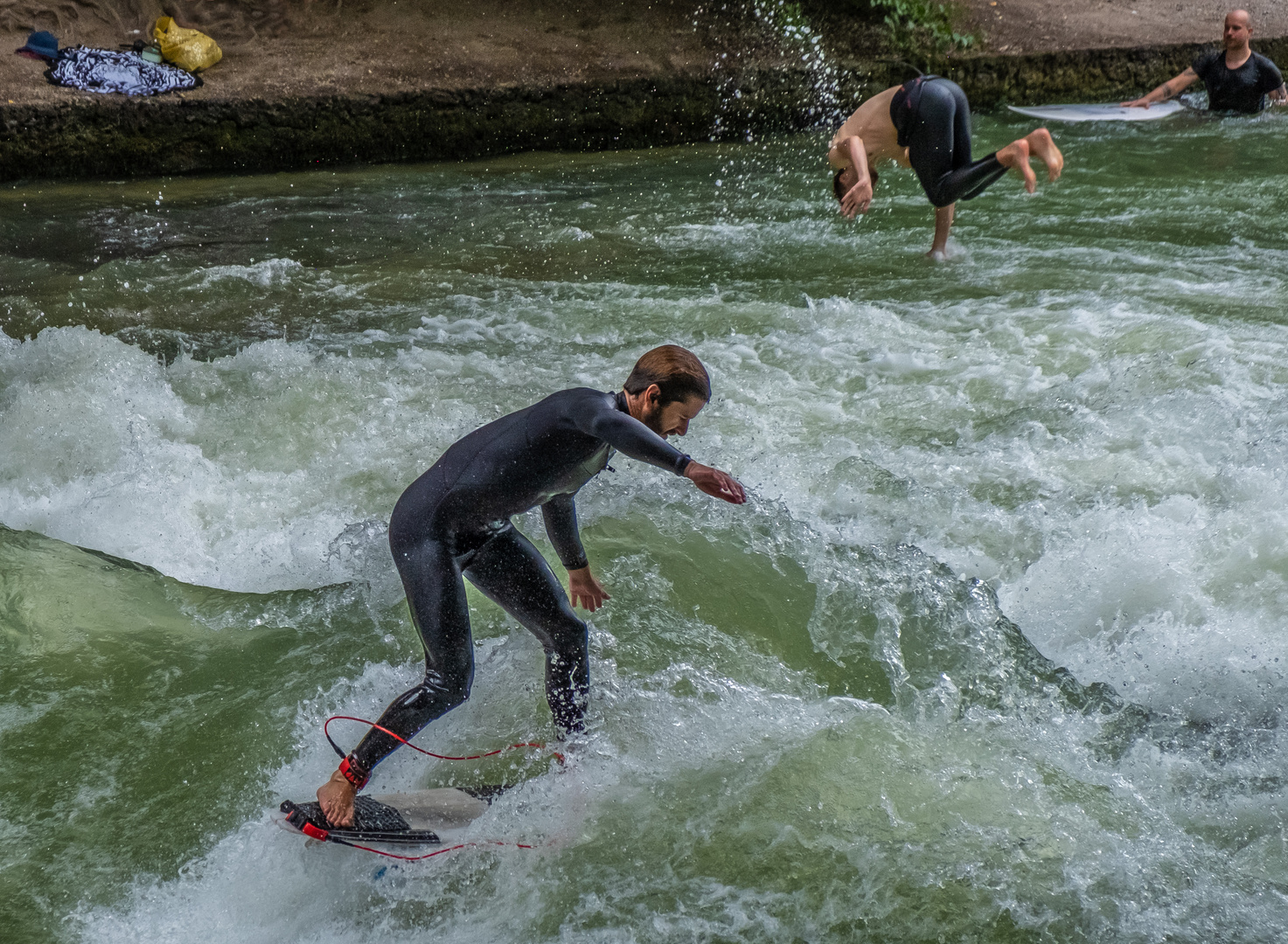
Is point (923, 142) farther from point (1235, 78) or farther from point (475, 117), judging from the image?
point (475, 117)

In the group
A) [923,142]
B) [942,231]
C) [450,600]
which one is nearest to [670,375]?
[450,600]

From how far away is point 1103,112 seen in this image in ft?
31.7

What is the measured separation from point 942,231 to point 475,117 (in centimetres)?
503

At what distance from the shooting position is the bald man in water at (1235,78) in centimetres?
915

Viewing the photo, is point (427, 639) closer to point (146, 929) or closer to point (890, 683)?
point (146, 929)

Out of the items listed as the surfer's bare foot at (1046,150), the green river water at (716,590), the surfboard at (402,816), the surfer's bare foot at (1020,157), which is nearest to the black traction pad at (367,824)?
the surfboard at (402,816)

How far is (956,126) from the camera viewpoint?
19.8 ft

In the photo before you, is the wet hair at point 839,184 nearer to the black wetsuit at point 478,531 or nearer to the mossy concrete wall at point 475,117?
the black wetsuit at point 478,531

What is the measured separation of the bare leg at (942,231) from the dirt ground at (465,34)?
14.7ft

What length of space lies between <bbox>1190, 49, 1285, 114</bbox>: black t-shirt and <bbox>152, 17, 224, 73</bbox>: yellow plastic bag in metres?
8.59

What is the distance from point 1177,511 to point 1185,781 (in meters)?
1.36

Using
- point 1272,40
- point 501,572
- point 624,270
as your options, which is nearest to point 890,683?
point 501,572

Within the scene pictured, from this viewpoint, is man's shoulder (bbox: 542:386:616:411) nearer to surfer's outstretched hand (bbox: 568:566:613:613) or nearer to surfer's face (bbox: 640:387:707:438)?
surfer's face (bbox: 640:387:707:438)

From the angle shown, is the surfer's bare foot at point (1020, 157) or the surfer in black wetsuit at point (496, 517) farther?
the surfer's bare foot at point (1020, 157)
